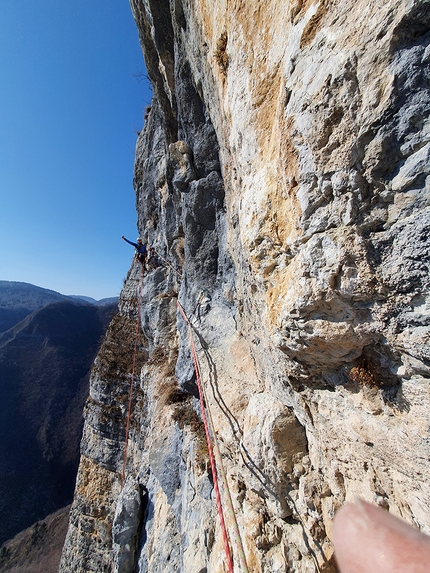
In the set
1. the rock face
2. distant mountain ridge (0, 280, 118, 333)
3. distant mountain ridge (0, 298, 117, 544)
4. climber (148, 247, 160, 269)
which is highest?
distant mountain ridge (0, 280, 118, 333)

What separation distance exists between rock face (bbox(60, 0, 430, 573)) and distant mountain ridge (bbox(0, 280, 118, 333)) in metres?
84.3

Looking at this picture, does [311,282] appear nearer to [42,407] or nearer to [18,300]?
[42,407]

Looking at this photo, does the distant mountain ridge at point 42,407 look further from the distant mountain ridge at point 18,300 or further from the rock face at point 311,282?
the distant mountain ridge at point 18,300

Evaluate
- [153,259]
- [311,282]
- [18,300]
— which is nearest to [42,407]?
[153,259]

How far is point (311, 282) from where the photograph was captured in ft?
7.52

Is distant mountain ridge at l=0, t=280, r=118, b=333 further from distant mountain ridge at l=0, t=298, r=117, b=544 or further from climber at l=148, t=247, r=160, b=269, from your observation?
climber at l=148, t=247, r=160, b=269

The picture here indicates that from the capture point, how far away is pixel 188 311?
6.98 meters

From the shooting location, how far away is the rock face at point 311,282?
1746 mm

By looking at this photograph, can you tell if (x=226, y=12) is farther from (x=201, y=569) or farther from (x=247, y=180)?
(x=201, y=569)

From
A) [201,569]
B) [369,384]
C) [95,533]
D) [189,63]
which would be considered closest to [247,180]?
[369,384]

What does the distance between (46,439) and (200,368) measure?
47.9 metres

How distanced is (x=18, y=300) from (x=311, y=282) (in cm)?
11418

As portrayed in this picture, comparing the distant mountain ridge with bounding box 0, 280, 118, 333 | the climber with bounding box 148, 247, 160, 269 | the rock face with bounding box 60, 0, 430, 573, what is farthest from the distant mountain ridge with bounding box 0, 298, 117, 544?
the distant mountain ridge with bounding box 0, 280, 118, 333

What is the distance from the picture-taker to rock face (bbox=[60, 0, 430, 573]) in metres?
1.75
